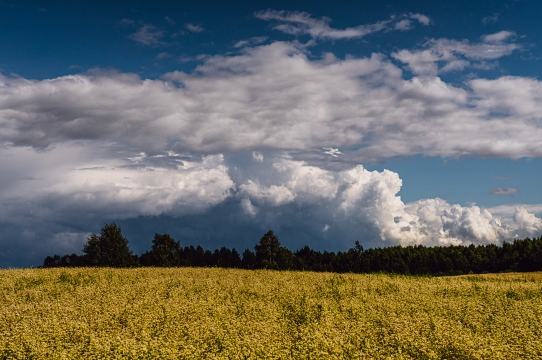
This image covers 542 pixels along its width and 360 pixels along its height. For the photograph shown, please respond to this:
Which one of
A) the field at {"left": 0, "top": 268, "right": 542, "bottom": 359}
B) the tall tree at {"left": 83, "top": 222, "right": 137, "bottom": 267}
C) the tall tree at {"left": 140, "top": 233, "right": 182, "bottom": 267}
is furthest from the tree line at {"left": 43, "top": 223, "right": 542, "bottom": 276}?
the field at {"left": 0, "top": 268, "right": 542, "bottom": 359}

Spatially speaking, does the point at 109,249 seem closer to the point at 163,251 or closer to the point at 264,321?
the point at 163,251

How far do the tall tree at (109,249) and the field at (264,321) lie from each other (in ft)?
118

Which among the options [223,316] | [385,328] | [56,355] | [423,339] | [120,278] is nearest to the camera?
[56,355]

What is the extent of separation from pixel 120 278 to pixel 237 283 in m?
7.91

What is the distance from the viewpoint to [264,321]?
14344mm

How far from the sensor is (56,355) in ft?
33.8

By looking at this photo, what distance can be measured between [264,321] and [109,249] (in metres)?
51.2

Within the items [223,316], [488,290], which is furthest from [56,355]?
[488,290]

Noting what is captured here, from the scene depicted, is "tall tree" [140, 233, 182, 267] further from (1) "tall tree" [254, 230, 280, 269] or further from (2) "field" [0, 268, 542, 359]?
(2) "field" [0, 268, 542, 359]

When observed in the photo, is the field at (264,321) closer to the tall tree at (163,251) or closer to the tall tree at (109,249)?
the tall tree at (109,249)

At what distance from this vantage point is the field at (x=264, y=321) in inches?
436

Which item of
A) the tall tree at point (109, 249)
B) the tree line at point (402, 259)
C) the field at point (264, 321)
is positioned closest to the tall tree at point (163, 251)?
the tall tree at point (109, 249)

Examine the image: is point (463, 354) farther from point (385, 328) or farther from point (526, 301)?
point (526, 301)

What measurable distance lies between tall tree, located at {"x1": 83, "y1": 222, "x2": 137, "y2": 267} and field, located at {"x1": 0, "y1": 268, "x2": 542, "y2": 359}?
36114 millimetres
